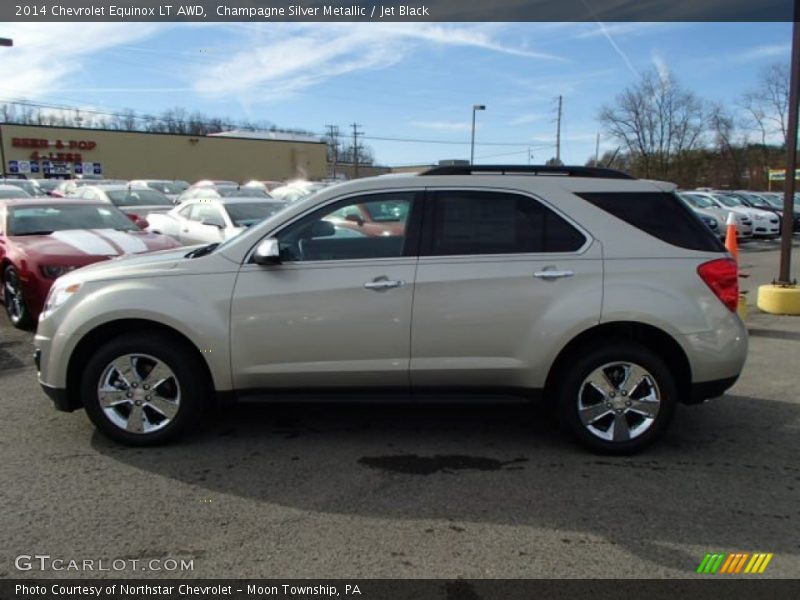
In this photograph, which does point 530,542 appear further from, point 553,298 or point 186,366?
point 186,366

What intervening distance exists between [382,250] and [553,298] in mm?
1130

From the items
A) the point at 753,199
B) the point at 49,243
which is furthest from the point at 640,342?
the point at 753,199

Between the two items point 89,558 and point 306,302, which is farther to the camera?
point 306,302

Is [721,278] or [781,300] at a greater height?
[721,278]

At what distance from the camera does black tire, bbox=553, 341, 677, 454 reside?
408 centimetres

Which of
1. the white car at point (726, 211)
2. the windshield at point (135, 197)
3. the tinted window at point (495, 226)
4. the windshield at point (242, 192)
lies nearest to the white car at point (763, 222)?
the white car at point (726, 211)

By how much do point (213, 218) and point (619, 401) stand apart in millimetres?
8932

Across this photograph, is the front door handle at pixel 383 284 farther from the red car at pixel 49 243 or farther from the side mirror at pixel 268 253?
the red car at pixel 49 243

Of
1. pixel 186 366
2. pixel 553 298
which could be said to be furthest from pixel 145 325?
pixel 553 298

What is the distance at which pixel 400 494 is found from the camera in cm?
366

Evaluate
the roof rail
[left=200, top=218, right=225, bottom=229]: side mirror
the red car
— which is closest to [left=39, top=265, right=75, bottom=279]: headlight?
the red car
